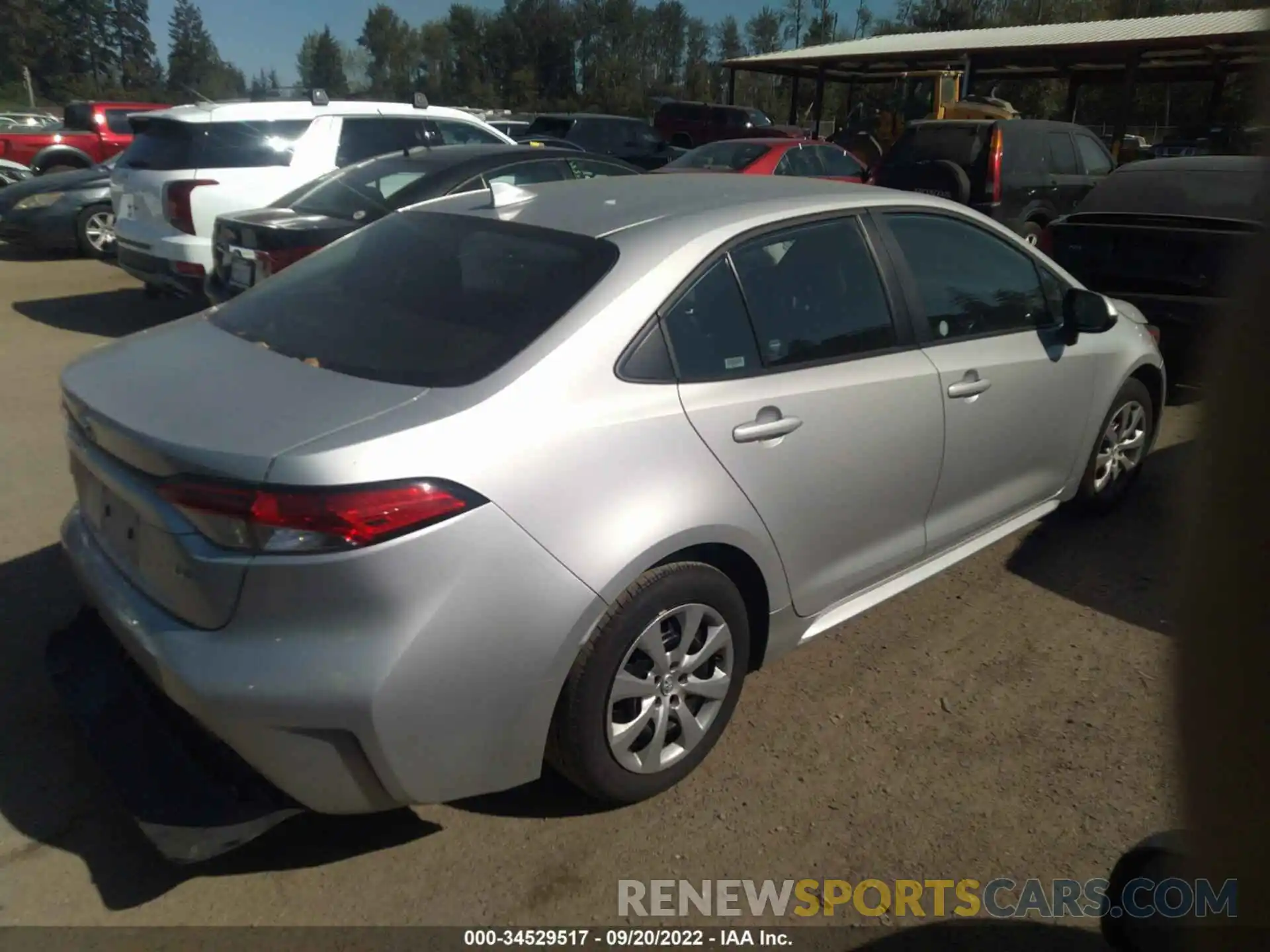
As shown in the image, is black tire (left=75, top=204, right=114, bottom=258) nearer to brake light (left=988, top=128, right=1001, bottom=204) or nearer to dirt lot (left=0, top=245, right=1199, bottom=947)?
dirt lot (left=0, top=245, right=1199, bottom=947)

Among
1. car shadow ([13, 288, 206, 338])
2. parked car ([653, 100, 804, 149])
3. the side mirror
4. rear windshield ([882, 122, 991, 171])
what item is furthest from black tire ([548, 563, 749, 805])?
parked car ([653, 100, 804, 149])

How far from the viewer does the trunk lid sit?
231cm

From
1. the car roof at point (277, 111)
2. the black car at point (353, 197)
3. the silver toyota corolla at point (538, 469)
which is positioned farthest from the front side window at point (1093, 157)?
the silver toyota corolla at point (538, 469)

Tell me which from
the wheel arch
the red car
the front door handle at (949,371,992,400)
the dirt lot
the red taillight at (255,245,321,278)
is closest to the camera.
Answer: the dirt lot

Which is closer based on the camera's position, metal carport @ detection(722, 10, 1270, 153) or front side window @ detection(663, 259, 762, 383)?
front side window @ detection(663, 259, 762, 383)

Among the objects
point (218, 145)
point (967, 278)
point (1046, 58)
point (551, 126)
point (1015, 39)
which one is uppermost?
point (1015, 39)

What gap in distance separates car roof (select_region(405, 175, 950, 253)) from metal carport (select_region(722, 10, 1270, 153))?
51.9 feet

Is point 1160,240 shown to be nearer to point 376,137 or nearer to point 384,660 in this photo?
point 384,660

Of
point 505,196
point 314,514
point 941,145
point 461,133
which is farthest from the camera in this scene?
point 941,145

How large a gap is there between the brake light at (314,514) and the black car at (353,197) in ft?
13.0

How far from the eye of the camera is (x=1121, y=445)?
15.7 ft

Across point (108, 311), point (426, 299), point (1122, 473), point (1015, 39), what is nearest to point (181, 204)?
point (108, 311)

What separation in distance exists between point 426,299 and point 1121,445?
3403 mm

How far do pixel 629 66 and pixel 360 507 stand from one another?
65019 millimetres
